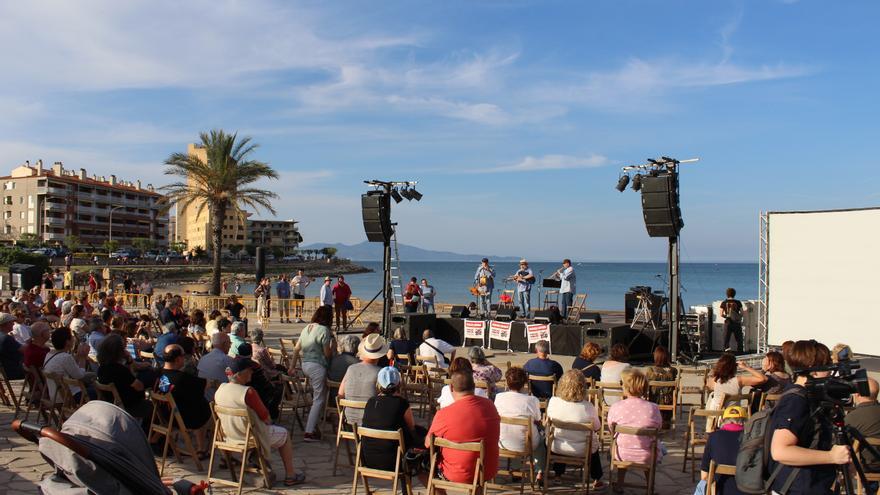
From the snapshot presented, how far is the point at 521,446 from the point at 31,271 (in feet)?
87.2

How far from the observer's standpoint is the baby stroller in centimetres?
253

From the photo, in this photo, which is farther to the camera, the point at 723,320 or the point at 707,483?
the point at 723,320

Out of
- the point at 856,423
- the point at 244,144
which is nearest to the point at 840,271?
the point at 856,423

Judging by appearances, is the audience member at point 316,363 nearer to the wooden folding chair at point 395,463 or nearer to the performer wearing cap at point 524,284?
the wooden folding chair at point 395,463

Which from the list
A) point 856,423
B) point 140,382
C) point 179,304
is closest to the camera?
point 856,423

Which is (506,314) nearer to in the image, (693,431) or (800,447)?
(693,431)

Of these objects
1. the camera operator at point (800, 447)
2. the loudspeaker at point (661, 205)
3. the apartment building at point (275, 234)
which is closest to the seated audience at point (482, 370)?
the camera operator at point (800, 447)

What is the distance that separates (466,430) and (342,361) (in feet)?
8.84

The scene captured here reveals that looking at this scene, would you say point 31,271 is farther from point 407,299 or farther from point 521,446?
point 521,446

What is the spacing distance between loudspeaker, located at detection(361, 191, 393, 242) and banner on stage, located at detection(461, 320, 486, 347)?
102 inches

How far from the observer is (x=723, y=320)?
13.7 metres

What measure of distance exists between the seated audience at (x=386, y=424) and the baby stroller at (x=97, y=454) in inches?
86.9

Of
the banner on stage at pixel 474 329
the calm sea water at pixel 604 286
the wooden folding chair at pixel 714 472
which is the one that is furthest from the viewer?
the calm sea water at pixel 604 286

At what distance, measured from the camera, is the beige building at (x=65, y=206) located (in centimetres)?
8431
